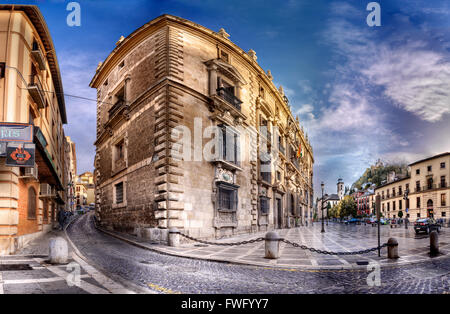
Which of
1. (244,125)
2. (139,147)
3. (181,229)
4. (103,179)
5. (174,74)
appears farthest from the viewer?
(103,179)

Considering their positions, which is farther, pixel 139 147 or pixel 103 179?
pixel 103 179

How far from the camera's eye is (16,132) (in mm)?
9664

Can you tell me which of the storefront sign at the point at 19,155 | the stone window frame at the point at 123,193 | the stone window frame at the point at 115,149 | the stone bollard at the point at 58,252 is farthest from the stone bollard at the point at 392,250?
the stone window frame at the point at 115,149

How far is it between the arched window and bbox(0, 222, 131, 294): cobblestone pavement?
5.88m

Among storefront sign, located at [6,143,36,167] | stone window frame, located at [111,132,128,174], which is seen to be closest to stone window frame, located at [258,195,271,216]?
stone window frame, located at [111,132,128,174]

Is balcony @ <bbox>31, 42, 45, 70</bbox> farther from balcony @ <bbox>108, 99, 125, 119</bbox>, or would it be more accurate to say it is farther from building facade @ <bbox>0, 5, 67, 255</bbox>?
balcony @ <bbox>108, 99, 125, 119</bbox>

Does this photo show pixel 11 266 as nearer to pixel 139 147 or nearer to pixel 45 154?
pixel 45 154

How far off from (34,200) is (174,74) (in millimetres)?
9719

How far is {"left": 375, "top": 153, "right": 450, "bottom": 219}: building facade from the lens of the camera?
4769 cm

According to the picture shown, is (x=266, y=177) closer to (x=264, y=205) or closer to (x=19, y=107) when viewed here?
(x=264, y=205)

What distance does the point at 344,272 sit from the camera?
23.3ft

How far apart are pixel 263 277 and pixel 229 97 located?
43.5ft

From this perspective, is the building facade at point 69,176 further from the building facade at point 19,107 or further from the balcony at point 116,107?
the building facade at point 19,107
